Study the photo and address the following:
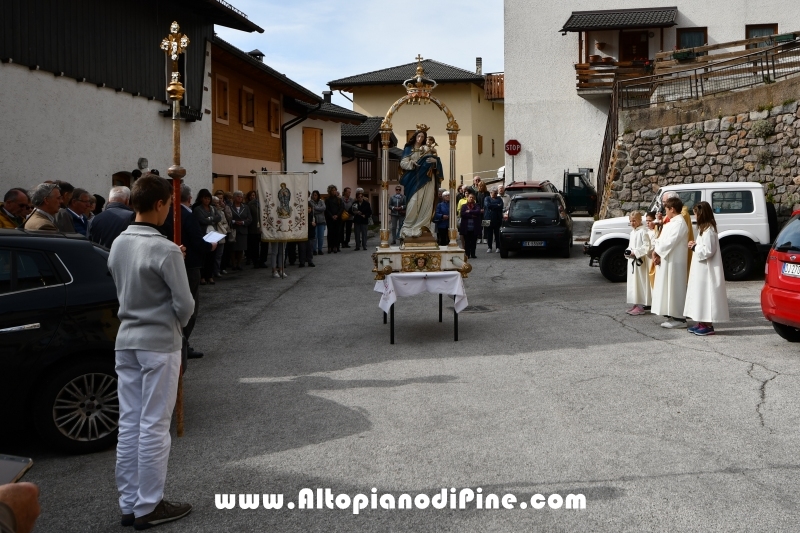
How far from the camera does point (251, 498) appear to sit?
5215 millimetres

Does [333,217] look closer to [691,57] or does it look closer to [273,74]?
[273,74]

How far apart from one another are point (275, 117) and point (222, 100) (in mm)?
5794

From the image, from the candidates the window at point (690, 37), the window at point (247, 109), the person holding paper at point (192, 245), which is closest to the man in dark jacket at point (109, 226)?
the person holding paper at point (192, 245)

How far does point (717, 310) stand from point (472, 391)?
442cm

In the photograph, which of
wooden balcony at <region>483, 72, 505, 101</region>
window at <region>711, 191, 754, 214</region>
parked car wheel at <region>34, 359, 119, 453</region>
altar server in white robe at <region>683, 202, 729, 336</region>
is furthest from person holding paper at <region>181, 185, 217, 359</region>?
wooden balcony at <region>483, 72, 505, 101</region>

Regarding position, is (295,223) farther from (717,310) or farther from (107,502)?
(107,502)

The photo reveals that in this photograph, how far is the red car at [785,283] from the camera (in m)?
9.36

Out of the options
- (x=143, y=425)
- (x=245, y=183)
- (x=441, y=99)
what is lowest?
(x=143, y=425)

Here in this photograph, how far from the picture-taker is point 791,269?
948 centimetres

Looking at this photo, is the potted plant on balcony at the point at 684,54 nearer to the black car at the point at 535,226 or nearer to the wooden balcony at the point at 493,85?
the black car at the point at 535,226

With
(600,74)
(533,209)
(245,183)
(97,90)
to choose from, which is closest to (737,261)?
(533,209)

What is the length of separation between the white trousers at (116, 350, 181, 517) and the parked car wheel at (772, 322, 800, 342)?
7.78m

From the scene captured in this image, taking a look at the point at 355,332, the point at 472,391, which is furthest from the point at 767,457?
the point at 355,332

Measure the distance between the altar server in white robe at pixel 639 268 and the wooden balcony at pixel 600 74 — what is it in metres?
21.5
